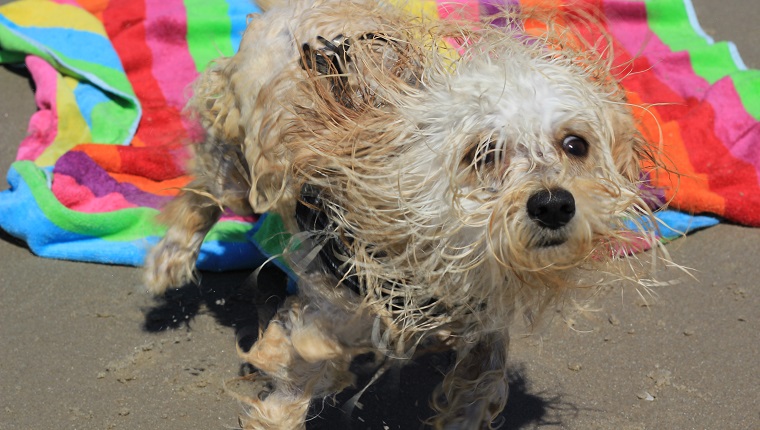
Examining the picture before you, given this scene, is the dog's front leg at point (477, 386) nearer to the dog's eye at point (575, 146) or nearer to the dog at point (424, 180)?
the dog at point (424, 180)

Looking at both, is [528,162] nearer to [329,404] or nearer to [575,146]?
[575,146]

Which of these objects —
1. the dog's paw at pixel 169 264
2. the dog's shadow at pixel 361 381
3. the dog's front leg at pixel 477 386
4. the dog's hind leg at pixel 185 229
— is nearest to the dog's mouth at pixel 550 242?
the dog's front leg at pixel 477 386

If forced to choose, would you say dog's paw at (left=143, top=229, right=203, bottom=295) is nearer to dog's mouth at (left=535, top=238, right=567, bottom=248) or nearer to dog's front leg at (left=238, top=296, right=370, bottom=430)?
dog's front leg at (left=238, top=296, right=370, bottom=430)

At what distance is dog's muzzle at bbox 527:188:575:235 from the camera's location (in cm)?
199

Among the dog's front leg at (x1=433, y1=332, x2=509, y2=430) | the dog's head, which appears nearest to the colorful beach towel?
the dog's front leg at (x1=433, y1=332, x2=509, y2=430)

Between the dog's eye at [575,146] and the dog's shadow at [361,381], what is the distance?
3.88 feet

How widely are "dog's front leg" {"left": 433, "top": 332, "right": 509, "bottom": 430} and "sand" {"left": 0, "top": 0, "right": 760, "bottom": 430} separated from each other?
213mm

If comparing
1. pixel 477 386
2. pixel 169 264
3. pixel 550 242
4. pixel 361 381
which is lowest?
pixel 361 381

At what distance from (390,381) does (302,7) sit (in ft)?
4.58

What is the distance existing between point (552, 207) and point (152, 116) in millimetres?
3182

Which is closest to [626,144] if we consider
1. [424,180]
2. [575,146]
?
[575,146]

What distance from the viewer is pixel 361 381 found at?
10.5 ft

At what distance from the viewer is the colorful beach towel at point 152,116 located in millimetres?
3869

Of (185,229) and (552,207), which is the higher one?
(552,207)
